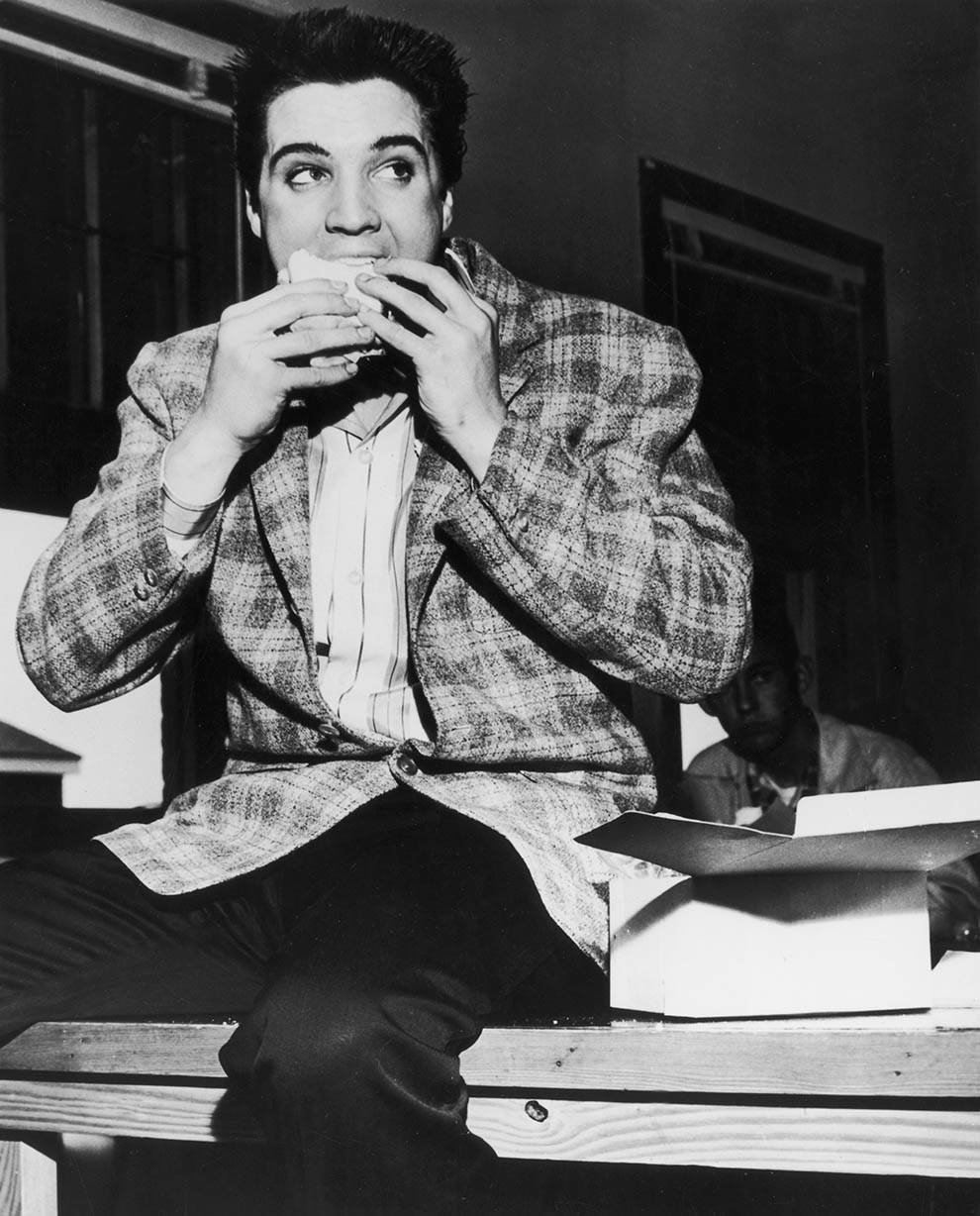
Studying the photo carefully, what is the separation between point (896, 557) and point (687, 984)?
8.43ft

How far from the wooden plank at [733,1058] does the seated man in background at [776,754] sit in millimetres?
1733

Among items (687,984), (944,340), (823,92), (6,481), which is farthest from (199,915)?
(944,340)

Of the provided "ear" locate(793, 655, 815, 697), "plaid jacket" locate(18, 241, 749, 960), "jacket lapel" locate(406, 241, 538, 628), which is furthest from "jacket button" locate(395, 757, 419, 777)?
"ear" locate(793, 655, 815, 697)

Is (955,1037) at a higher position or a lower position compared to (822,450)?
lower

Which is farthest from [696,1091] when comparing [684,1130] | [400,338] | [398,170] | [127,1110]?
[398,170]

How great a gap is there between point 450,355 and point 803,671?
7.35 ft

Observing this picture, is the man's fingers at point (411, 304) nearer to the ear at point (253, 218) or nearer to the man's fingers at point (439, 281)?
the man's fingers at point (439, 281)

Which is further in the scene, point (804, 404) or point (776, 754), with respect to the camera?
point (804, 404)

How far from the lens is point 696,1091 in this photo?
91cm

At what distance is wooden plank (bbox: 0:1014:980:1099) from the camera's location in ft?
2.72

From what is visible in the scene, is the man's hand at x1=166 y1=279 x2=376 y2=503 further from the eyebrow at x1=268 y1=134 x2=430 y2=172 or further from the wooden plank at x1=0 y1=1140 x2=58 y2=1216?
the wooden plank at x1=0 y1=1140 x2=58 y2=1216

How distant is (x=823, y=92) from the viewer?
296 cm

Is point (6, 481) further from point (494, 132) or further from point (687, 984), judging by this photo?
point (687, 984)

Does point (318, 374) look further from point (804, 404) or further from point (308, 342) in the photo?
point (804, 404)
